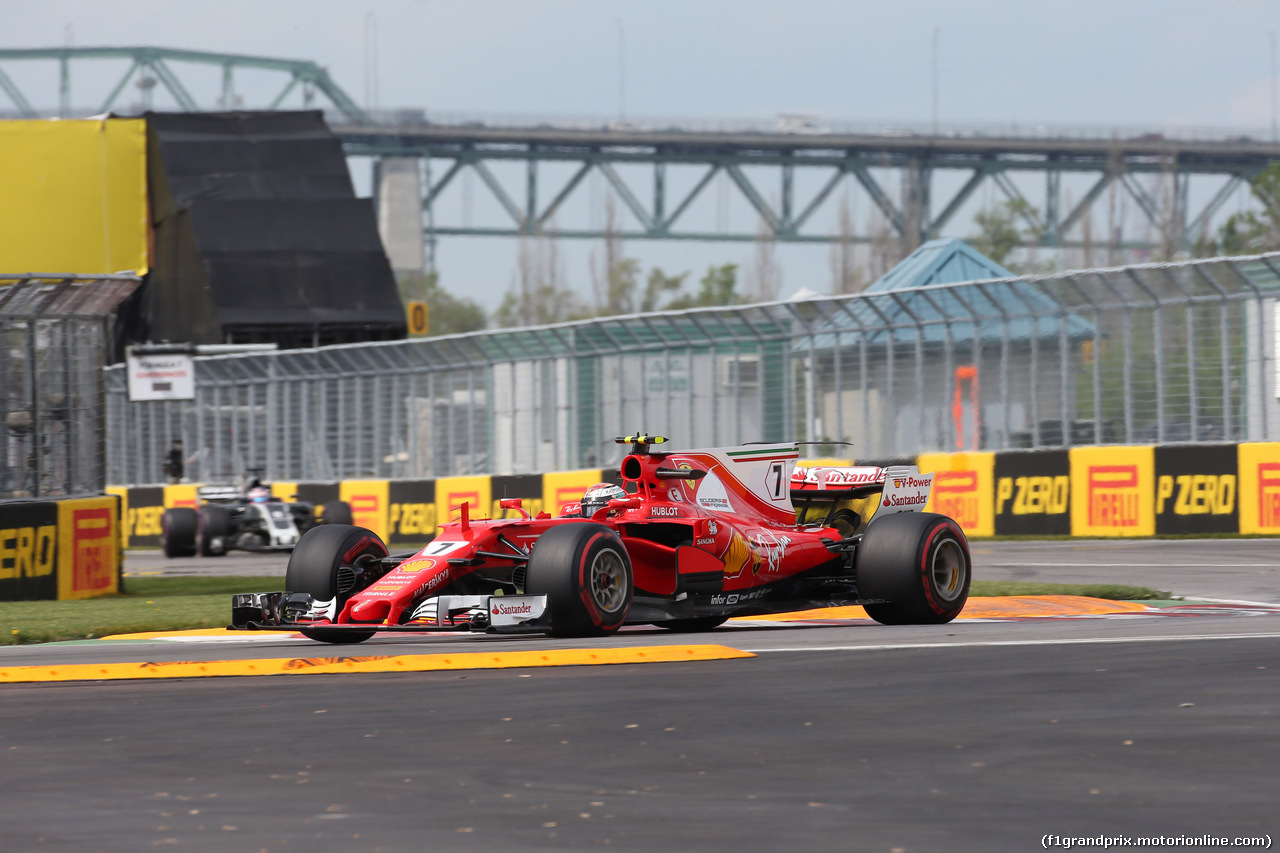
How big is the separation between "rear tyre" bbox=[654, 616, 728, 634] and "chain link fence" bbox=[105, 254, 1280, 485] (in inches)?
182

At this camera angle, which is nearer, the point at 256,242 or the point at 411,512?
the point at 411,512

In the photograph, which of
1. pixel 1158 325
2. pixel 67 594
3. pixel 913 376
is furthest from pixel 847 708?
pixel 913 376

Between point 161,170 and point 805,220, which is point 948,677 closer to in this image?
point 161,170

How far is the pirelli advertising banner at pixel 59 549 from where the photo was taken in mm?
17188

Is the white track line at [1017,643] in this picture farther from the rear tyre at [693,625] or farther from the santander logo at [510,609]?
the rear tyre at [693,625]

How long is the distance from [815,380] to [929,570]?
1506cm

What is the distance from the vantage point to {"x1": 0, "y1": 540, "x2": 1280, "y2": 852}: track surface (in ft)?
17.0

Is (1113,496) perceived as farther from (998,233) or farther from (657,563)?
(998,233)

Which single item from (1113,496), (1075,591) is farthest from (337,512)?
(1075,591)

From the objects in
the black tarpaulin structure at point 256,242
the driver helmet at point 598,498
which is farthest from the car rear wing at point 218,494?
the driver helmet at point 598,498

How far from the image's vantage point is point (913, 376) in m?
25.5

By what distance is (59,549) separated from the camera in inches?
703

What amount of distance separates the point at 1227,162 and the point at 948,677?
110 m

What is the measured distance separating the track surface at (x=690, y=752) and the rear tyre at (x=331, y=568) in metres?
0.89
